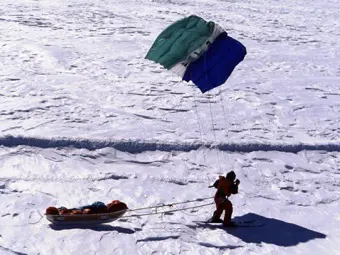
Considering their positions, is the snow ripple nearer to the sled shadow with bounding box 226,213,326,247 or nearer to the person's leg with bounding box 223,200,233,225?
the sled shadow with bounding box 226,213,326,247

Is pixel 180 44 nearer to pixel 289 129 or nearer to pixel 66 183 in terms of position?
pixel 66 183

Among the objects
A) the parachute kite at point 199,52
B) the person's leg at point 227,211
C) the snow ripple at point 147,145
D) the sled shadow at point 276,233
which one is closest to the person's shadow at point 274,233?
the sled shadow at point 276,233

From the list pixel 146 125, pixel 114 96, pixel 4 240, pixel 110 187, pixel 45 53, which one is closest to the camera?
pixel 4 240

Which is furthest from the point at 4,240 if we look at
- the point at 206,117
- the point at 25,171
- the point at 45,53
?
the point at 45,53

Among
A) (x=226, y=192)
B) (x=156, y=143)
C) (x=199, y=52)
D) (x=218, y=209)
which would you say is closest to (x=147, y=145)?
(x=156, y=143)

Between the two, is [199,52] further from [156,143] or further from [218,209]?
[218,209]

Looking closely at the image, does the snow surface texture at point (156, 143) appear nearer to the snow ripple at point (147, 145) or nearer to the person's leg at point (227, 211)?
the snow ripple at point (147, 145)
